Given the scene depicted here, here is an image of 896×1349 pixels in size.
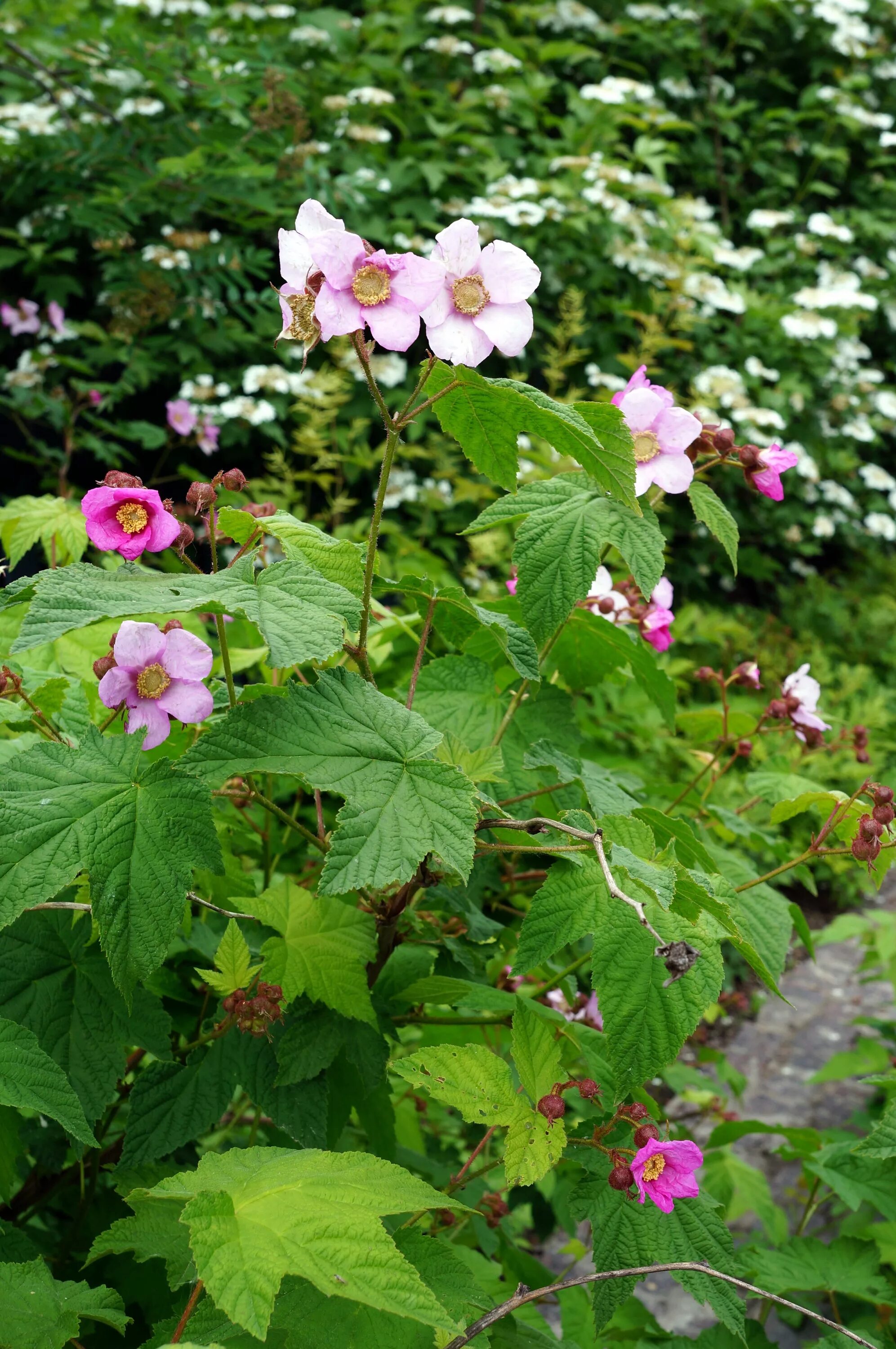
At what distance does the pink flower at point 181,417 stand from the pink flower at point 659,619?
2.36 meters

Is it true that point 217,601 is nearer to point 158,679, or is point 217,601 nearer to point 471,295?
point 158,679

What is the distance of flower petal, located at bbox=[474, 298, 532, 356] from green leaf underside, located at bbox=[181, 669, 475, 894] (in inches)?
12.6

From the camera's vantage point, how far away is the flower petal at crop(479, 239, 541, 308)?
0.94 m

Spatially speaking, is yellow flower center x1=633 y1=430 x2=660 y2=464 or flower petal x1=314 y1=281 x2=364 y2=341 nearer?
flower petal x1=314 y1=281 x2=364 y2=341

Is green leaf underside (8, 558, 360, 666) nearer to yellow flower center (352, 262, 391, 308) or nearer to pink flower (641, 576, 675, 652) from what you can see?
yellow flower center (352, 262, 391, 308)

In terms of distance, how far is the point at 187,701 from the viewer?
961mm

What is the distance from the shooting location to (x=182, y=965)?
1.22m

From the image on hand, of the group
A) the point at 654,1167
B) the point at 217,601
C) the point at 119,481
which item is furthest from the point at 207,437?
the point at 654,1167

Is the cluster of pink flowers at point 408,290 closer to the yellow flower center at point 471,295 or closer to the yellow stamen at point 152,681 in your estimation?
the yellow flower center at point 471,295

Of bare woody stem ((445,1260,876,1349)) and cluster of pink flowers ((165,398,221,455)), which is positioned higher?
Result: bare woody stem ((445,1260,876,1349))

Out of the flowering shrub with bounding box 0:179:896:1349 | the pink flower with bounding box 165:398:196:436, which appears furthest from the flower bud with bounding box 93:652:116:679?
the pink flower with bounding box 165:398:196:436

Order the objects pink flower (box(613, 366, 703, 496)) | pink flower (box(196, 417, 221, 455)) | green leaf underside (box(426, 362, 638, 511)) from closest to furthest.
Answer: green leaf underside (box(426, 362, 638, 511))
pink flower (box(613, 366, 703, 496))
pink flower (box(196, 417, 221, 455))

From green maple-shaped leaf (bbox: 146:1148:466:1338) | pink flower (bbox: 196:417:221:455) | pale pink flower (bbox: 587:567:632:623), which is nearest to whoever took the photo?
green maple-shaped leaf (bbox: 146:1148:466:1338)

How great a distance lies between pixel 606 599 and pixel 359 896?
1.66 ft
